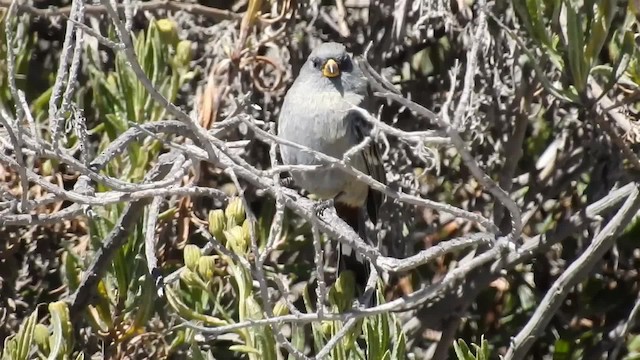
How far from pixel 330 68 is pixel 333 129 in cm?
23

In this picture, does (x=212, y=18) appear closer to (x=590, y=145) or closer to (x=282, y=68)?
(x=282, y=68)

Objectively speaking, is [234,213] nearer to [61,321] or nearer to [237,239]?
[237,239]

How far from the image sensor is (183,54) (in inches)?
119

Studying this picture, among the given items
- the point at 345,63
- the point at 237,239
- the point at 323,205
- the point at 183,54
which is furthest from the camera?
the point at 345,63

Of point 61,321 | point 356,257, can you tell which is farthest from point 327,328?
point 356,257

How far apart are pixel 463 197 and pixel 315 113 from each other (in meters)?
0.61

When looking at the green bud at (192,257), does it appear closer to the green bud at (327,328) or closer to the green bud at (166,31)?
the green bud at (327,328)

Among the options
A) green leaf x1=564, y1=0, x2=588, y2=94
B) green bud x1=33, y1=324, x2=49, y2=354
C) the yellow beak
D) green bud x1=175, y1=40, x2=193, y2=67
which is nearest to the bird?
the yellow beak

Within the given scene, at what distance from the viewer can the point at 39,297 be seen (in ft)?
10.6

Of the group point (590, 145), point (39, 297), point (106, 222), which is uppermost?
point (590, 145)

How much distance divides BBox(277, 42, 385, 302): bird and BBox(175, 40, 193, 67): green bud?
0.58 metres

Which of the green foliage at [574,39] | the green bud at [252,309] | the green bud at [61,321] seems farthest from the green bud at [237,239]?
the green foliage at [574,39]

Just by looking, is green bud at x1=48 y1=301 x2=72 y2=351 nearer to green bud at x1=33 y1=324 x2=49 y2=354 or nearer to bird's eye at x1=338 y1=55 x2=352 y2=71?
green bud at x1=33 y1=324 x2=49 y2=354

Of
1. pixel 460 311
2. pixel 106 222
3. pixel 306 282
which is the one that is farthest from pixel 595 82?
pixel 106 222
